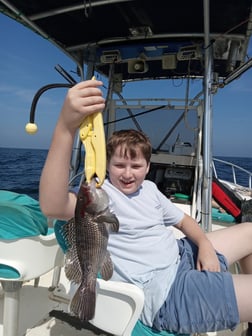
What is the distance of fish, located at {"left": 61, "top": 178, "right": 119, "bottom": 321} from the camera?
3.72 feet

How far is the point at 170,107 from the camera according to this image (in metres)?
6.24

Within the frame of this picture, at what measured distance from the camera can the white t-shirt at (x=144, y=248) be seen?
57.9 inches

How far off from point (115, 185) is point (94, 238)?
543 millimetres

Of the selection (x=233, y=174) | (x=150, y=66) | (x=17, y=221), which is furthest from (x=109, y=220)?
(x=233, y=174)

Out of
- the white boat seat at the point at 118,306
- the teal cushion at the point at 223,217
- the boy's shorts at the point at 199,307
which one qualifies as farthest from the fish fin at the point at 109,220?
the teal cushion at the point at 223,217

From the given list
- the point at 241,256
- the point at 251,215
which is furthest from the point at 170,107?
the point at 241,256

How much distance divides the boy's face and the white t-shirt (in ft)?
0.24

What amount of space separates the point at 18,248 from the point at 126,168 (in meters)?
0.74

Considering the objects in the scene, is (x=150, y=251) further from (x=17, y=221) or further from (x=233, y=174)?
(x=233, y=174)

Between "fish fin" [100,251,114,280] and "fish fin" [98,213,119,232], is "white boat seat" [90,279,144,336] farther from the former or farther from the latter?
"fish fin" [98,213,119,232]

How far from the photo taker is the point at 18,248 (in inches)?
63.5

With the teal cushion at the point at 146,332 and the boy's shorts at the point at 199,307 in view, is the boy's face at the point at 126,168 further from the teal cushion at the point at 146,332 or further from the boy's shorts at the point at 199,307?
the teal cushion at the point at 146,332

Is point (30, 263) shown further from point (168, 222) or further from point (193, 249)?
point (193, 249)

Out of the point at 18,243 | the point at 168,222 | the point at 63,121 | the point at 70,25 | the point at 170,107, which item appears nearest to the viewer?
the point at 63,121
